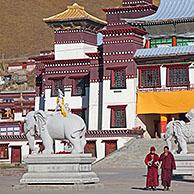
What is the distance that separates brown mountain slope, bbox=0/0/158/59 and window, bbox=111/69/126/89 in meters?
72.3

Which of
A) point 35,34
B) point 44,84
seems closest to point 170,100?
point 44,84

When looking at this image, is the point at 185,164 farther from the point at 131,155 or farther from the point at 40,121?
the point at 131,155

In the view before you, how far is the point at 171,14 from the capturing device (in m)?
52.8

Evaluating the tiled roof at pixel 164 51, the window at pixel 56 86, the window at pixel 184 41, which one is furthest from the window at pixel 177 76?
the window at pixel 56 86

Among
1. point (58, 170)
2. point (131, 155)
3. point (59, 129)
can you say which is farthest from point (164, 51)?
point (58, 170)

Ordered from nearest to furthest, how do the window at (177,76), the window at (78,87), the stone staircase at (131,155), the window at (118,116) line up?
1. the stone staircase at (131,155)
2. the window at (177,76)
3. the window at (118,116)
4. the window at (78,87)

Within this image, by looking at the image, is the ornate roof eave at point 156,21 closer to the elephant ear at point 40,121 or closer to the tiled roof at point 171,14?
the tiled roof at point 171,14

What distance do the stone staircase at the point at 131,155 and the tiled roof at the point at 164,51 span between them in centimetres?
599

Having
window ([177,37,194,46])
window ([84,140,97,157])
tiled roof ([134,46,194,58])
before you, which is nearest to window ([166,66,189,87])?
tiled roof ([134,46,194,58])

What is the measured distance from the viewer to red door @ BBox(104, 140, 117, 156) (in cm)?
4588

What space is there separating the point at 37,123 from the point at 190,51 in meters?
25.1

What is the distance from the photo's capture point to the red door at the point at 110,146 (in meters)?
45.9

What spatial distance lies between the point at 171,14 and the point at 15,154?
15.0m

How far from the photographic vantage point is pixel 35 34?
131625 millimetres
